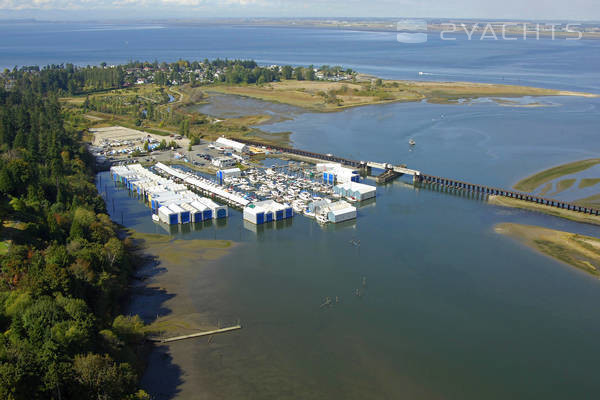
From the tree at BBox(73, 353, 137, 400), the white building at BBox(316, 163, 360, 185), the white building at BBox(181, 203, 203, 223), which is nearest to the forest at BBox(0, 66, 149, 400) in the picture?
the tree at BBox(73, 353, 137, 400)

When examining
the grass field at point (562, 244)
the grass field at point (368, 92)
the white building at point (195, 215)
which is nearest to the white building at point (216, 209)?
the white building at point (195, 215)

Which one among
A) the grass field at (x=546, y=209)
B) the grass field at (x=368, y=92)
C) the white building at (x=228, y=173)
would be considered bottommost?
the grass field at (x=546, y=209)

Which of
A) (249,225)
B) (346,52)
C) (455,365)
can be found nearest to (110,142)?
(249,225)

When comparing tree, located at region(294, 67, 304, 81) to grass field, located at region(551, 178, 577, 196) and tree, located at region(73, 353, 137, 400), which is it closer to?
grass field, located at region(551, 178, 577, 196)

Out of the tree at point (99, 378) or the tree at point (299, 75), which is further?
the tree at point (299, 75)

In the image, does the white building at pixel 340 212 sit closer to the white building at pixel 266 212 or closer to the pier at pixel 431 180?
the white building at pixel 266 212

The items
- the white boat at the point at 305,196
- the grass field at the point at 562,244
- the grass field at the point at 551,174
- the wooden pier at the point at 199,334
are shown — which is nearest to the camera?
the wooden pier at the point at 199,334

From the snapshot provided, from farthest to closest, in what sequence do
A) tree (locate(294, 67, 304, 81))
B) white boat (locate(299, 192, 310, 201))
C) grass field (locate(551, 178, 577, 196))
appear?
1. tree (locate(294, 67, 304, 81))
2. grass field (locate(551, 178, 577, 196))
3. white boat (locate(299, 192, 310, 201))
